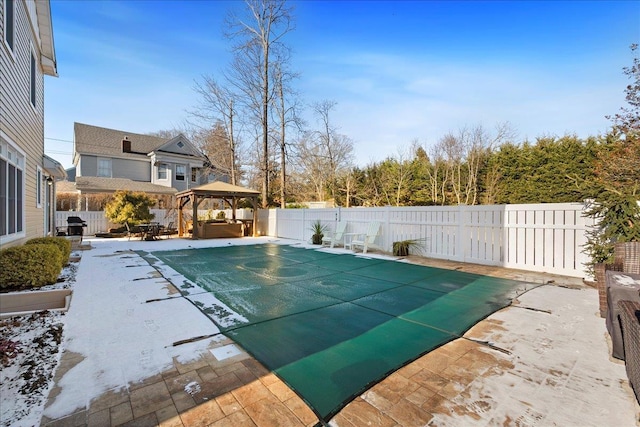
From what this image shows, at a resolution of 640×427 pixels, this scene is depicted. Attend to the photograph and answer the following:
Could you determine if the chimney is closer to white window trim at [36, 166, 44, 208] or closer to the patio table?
the patio table

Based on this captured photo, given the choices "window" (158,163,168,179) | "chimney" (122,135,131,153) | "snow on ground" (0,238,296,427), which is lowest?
"snow on ground" (0,238,296,427)

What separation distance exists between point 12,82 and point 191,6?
6.58 m

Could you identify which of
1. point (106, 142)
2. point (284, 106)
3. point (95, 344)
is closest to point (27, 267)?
point (95, 344)

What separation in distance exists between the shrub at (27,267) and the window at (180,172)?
59.5ft

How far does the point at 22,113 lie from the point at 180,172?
16878 mm

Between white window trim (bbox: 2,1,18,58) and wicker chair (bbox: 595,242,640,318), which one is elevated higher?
white window trim (bbox: 2,1,18,58)

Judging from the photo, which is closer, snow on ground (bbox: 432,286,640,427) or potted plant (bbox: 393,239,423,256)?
snow on ground (bbox: 432,286,640,427)

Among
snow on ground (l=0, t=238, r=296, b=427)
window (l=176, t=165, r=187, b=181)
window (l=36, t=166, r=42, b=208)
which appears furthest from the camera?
window (l=176, t=165, r=187, b=181)

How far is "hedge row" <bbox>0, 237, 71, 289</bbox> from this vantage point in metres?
4.45

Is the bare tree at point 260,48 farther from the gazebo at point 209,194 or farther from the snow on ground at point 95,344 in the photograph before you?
the snow on ground at point 95,344


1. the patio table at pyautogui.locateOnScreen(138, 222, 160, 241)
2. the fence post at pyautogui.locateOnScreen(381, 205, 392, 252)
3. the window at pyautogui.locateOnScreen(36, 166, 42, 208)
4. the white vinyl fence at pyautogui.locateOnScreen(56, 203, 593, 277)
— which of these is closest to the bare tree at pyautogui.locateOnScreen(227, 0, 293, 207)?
the patio table at pyautogui.locateOnScreen(138, 222, 160, 241)

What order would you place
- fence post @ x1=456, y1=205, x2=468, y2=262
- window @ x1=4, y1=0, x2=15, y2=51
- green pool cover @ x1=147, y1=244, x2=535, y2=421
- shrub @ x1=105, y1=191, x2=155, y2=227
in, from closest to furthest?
green pool cover @ x1=147, y1=244, x2=535, y2=421 → window @ x1=4, y1=0, x2=15, y2=51 → fence post @ x1=456, y1=205, x2=468, y2=262 → shrub @ x1=105, y1=191, x2=155, y2=227

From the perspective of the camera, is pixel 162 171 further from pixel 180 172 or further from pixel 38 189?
pixel 38 189

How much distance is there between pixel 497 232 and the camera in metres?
6.68
